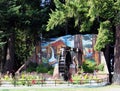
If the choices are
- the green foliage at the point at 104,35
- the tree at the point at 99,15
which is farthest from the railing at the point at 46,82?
the green foliage at the point at 104,35

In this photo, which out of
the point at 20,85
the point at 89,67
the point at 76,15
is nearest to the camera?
the point at 20,85

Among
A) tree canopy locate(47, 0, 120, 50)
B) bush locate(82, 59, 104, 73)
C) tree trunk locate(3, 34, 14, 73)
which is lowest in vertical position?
bush locate(82, 59, 104, 73)

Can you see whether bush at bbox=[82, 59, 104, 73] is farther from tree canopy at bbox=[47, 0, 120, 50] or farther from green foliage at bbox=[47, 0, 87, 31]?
green foliage at bbox=[47, 0, 87, 31]

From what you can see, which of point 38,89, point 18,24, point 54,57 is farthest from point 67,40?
point 38,89

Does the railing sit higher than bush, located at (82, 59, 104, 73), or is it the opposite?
bush, located at (82, 59, 104, 73)

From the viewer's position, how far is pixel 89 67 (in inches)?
1266

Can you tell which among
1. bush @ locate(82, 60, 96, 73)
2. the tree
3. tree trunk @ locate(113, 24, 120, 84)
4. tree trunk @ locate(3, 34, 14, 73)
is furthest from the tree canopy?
tree trunk @ locate(3, 34, 14, 73)

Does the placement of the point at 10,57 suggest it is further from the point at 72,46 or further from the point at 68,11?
the point at 68,11

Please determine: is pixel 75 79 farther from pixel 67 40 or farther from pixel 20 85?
pixel 67 40

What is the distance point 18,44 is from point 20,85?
60.0 ft

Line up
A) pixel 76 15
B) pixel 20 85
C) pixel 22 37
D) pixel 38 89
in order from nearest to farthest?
pixel 38 89
pixel 20 85
pixel 76 15
pixel 22 37

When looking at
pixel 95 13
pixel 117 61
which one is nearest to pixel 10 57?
pixel 117 61

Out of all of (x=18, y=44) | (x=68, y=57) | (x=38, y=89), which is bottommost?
(x=38, y=89)

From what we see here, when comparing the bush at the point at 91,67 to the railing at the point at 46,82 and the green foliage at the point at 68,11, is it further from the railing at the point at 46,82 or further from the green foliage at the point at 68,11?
the green foliage at the point at 68,11
